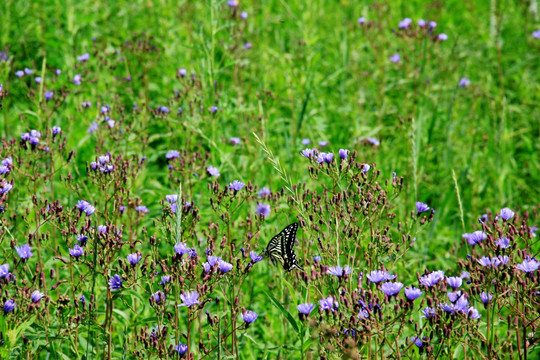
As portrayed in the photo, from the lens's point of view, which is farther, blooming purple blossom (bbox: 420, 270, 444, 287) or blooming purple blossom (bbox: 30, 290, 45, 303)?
blooming purple blossom (bbox: 30, 290, 45, 303)

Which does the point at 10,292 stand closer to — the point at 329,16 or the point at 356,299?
the point at 356,299

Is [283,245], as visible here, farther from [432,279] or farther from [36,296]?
[36,296]

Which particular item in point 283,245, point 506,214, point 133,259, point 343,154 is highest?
point 343,154

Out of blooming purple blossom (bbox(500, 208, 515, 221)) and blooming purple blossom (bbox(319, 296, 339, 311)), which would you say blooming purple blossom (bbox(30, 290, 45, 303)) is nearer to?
blooming purple blossom (bbox(319, 296, 339, 311))

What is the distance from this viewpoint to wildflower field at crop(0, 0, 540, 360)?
2.96 metres

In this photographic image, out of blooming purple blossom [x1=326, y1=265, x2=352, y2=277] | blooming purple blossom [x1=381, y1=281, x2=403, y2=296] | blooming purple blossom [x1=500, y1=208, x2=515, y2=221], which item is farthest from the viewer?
blooming purple blossom [x1=500, y1=208, x2=515, y2=221]

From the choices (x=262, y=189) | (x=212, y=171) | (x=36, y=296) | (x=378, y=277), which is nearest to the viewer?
(x=378, y=277)

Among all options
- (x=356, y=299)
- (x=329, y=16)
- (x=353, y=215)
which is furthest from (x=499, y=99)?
(x=356, y=299)

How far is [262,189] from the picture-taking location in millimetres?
4480

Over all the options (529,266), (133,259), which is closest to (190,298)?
(133,259)

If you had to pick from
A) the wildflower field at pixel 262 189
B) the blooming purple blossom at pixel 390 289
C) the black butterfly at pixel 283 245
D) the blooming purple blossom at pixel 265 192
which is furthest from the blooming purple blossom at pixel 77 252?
the blooming purple blossom at pixel 390 289

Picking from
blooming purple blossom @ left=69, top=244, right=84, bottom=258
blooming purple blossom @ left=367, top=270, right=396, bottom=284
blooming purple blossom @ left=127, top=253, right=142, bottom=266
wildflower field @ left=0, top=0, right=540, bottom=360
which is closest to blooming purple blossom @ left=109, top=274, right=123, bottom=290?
wildflower field @ left=0, top=0, right=540, bottom=360

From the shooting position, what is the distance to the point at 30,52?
7.43 meters

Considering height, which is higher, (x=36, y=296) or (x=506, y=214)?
(x=506, y=214)
